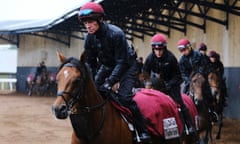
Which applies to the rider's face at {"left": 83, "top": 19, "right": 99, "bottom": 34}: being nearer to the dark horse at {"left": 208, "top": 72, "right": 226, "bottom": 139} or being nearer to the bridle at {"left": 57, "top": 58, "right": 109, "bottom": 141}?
the bridle at {"left": 57, "top": 58, "right": 109, "bottom": 141}

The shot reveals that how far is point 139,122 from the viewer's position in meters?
5.57

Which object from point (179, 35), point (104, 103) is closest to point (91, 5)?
point (104, 103)

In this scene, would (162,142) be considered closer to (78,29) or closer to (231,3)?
(231,3)

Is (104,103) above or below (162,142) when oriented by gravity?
above

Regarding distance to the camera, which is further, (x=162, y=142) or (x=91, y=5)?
(x=162, y=142)

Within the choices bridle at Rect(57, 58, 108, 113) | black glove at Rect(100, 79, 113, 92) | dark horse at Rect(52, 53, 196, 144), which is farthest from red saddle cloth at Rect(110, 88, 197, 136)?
bridle at Rect(57, 58, 108, 113)

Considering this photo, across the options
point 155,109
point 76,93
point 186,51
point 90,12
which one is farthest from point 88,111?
point 186,51

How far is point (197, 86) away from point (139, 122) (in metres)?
3.27

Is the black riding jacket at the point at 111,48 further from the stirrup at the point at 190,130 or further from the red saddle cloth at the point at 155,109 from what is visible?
the stirrup at the point at 190,130

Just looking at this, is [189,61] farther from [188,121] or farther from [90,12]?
[90,12]

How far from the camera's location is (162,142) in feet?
20.2

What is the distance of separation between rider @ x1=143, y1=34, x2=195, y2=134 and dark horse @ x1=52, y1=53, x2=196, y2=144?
1.24 metres

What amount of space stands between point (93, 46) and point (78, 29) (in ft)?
66.8

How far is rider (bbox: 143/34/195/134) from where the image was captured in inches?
278
